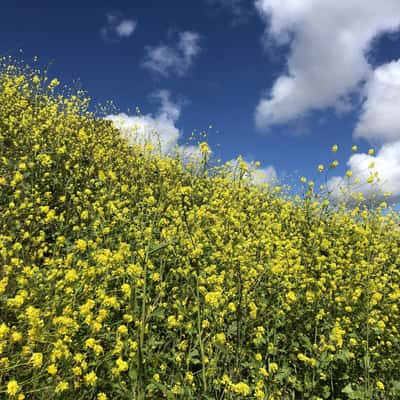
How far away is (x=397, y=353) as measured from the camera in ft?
9.41

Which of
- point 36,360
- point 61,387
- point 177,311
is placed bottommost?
point 61,387

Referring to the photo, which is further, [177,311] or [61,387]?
[177,311]

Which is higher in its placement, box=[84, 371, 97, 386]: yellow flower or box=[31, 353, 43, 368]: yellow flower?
box=[31, 353, 43, 368]: yellow flower

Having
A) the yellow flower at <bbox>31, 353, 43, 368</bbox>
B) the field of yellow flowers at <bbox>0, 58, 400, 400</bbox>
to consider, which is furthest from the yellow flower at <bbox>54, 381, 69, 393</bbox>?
the yellow flower at <bbox>31, 353, 43, 368</bbox>

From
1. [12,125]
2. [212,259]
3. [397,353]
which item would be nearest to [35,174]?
[12,125]

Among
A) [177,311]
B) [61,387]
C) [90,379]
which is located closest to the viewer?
[61,387]

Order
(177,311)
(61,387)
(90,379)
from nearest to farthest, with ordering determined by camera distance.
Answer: (61,387)
(90,379)
(177,311)

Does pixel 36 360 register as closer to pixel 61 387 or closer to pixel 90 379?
pixel 61 387

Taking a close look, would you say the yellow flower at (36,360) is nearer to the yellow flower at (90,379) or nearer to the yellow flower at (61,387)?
the yellow flower at (61,387)

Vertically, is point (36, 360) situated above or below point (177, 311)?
below

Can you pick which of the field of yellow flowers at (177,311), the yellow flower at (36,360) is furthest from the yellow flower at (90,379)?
the yellow flower at (36,360)

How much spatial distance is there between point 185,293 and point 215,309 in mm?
441

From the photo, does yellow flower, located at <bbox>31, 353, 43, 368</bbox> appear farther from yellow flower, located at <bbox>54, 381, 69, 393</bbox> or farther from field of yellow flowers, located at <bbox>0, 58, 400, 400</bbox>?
yellow flower, located at <bbox>54, 381, 69, 393</bbox>

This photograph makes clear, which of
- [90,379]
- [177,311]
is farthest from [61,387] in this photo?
[177,311]
